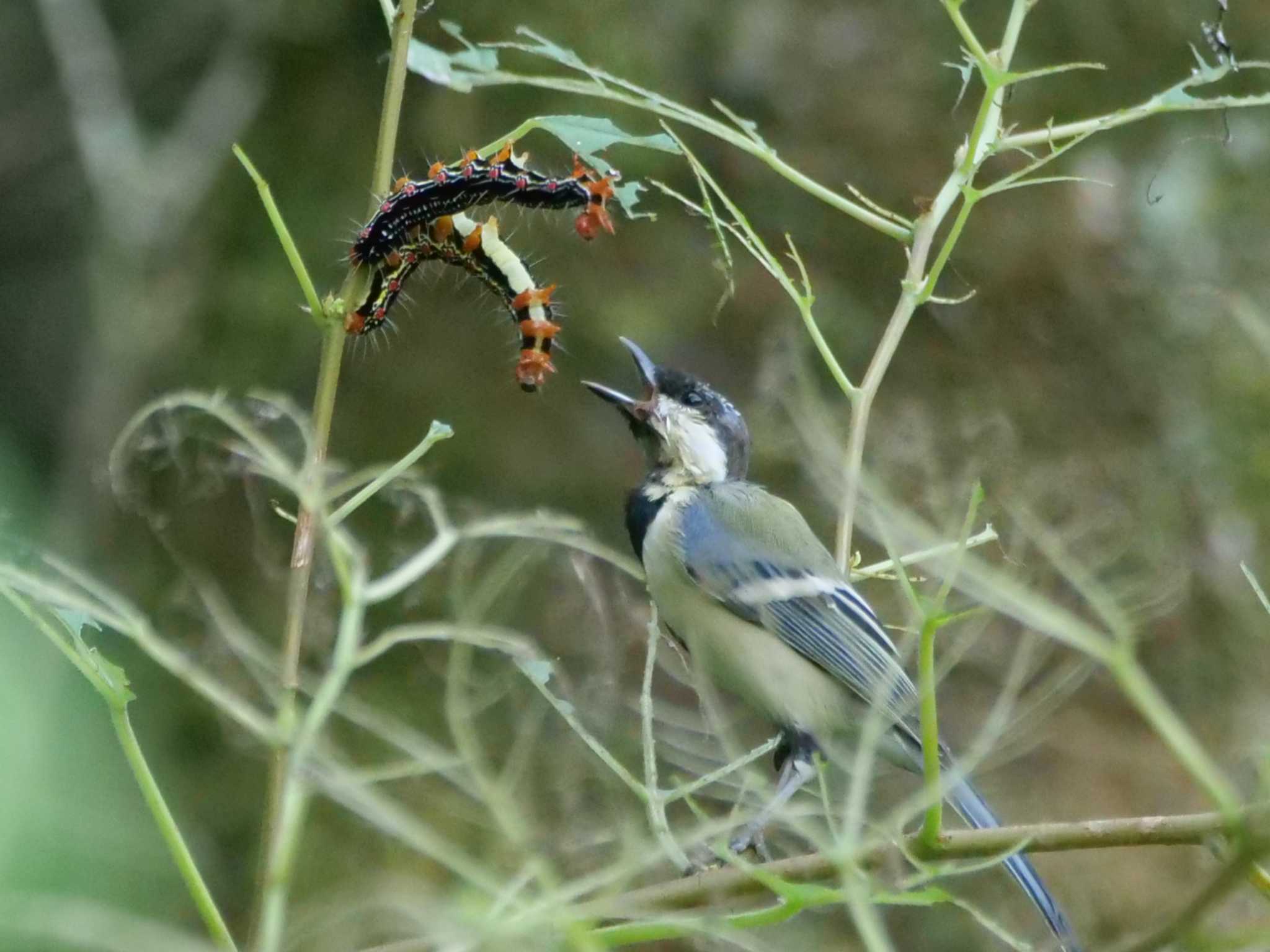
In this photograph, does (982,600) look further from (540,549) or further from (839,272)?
(839,272)

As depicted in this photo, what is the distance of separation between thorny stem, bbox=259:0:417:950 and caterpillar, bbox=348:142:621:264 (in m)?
0.26

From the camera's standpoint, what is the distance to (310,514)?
3.55ft

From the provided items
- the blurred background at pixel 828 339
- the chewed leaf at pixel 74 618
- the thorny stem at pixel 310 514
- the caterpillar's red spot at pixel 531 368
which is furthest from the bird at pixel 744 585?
the chewed leaf at pixel 74 618

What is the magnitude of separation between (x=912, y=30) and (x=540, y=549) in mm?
2458

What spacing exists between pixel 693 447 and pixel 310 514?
1373 millimetres

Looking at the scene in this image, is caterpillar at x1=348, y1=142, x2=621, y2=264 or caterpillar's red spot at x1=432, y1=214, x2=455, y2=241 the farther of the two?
caterpillar's red spot at x1=432, y1=214, x2=455, y2=241

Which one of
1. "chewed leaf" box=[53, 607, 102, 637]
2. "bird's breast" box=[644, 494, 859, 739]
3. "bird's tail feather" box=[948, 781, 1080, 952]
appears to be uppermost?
"bird's breast" box=[644, 494, 859, 739]

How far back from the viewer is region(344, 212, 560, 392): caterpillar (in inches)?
71.1

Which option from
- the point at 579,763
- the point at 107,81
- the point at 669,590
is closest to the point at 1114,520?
the point at 669,590

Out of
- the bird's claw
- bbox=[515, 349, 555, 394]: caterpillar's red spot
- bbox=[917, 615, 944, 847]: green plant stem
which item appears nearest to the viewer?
bbox=[917, 615, 944, 847]: green plant stem

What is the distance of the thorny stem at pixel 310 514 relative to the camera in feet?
2.98

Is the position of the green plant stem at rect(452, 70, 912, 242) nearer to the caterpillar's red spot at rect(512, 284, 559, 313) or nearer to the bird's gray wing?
the caterpillar's red spot at rect(512, 284, 559, 313)

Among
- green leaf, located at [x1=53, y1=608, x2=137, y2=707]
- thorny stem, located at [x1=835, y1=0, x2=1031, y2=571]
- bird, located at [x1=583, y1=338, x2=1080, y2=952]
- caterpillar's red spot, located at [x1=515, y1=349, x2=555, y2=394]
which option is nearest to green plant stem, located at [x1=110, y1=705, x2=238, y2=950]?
green leaf, located at [x1=53, y1=608, x2=137, y2=707]

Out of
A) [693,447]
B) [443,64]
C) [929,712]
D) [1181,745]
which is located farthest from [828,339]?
[1181,745]
